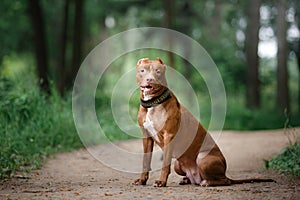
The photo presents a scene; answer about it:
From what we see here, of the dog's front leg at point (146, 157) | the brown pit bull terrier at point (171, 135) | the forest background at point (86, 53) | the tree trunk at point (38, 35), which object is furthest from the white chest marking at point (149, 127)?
the tree trunk at point (38, 35)

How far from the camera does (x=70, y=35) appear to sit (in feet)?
84.7

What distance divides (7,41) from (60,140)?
13.8 m

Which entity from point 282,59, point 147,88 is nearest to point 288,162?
point 147,88

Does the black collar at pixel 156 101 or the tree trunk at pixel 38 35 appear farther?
the tree trunk at pixel 38 35

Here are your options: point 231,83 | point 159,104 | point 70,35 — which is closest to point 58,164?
point 159,104

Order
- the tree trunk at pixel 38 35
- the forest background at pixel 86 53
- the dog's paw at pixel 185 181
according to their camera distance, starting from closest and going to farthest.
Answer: the dog's paw at pixel 185 181 < the forest background at pixel 86 53 < the tree trunk at pixel 38 35

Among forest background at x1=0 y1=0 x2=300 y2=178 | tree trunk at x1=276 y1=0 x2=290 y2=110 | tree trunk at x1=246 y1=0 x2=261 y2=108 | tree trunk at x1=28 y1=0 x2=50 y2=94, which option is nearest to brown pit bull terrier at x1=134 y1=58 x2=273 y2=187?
forest background at x1=0 y1=0 x2=300 y2=178

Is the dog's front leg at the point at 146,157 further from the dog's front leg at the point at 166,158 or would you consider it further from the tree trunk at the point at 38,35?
the tree trunk at the point at 38,35

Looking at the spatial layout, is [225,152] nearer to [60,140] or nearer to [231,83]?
[60,140]

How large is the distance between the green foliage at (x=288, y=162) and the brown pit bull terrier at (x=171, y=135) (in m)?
1.14

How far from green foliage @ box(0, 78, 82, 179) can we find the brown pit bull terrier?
109 inches

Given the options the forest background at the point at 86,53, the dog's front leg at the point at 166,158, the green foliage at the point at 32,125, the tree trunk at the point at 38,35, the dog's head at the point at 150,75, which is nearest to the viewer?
the dog's head at the point at 150,75

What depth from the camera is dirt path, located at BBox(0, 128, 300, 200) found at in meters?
5.62

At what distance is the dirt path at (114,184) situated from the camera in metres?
5.62
